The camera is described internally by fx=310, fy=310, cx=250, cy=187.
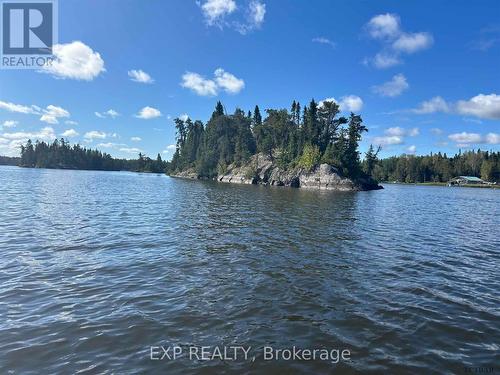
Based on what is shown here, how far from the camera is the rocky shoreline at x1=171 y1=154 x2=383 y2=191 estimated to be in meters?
120

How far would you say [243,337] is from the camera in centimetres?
1000

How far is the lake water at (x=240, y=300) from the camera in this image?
8.97m

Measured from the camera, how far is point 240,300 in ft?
42.1

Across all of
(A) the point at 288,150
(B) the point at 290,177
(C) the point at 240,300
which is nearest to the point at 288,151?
(A) the point at 288,150

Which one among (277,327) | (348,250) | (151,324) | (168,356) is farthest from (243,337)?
(348,250)

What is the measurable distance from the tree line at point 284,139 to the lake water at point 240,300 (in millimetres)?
109803

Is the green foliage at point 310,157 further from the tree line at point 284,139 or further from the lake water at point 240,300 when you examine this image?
the lake water at point 240,300

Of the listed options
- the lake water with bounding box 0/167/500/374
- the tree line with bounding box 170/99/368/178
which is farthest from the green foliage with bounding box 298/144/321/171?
the lake water with bounding box 0/167/500/374

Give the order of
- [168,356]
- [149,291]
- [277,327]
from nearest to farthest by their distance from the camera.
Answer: [168,356] → [277,327] → [149,291]

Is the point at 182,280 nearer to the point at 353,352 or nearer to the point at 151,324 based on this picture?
the point at 151,324

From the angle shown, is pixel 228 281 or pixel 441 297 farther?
pixel 228 281

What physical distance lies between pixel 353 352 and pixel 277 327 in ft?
8.41

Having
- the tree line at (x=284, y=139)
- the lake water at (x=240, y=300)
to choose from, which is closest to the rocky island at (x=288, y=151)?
the tree line at (x=284, y=139)

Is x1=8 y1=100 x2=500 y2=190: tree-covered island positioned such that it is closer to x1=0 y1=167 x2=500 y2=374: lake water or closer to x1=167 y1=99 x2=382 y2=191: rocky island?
x1=167 y1=99 x2=382 y2=191: rocky island
